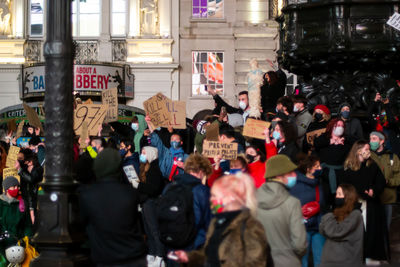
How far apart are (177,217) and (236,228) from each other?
2059 millimetres

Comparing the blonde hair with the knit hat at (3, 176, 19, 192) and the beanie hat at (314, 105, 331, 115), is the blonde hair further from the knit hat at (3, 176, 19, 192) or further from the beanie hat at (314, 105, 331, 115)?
the knit hat at (3, 176, 19, 192)

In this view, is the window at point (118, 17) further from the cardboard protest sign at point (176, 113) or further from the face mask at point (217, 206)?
the face mask at point (217, 206)

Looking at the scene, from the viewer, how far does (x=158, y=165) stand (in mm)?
12594

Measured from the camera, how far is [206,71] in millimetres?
32750

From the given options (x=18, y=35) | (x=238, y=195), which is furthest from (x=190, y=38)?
(x=238, y=195)

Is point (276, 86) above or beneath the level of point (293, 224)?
above

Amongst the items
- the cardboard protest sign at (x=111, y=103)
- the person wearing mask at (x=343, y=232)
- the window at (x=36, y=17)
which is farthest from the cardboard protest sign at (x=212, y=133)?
the window at (x=36, y=17)

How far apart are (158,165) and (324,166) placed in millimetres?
2214

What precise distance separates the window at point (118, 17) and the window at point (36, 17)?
8.21 ft

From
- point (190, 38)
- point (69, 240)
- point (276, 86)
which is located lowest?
point (69, 240)

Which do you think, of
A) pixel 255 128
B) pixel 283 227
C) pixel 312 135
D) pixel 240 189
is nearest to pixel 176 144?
pixel 255 128

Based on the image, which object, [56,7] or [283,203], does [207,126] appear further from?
[283,203]

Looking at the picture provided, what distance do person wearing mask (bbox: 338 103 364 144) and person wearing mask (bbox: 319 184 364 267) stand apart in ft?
8.67

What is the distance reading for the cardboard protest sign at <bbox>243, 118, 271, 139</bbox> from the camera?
40.3ft
